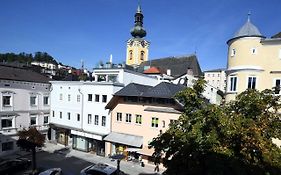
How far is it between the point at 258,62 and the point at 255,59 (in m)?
0.43

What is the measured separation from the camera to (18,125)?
30672 mm

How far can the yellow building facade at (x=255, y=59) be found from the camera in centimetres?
2103

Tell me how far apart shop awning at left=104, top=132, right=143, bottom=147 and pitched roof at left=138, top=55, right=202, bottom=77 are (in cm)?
2283

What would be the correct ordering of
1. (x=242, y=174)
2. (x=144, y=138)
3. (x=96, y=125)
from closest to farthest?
(x=242, y=174), (x=144, y=138), (x=96, y=125)

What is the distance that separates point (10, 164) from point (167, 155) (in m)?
19.4

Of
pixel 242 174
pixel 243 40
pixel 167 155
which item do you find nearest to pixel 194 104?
pixel 167 155

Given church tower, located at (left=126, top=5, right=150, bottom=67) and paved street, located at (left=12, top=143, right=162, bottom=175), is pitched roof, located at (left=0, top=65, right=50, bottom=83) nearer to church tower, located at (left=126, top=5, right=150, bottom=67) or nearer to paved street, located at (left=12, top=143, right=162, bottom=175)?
paved street, located at (left=12, top=143, right=162, bottom=175)

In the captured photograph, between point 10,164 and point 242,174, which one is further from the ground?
point 242,174

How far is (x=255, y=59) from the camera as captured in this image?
21438 mm

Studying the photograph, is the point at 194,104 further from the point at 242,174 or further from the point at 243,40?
the point at 243,40

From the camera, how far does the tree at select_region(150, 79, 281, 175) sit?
330 inches

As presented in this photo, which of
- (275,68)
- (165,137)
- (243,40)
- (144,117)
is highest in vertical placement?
(243,40)

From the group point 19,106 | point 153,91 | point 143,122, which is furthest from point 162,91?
point 19,106

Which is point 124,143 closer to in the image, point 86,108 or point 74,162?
point 74,162
